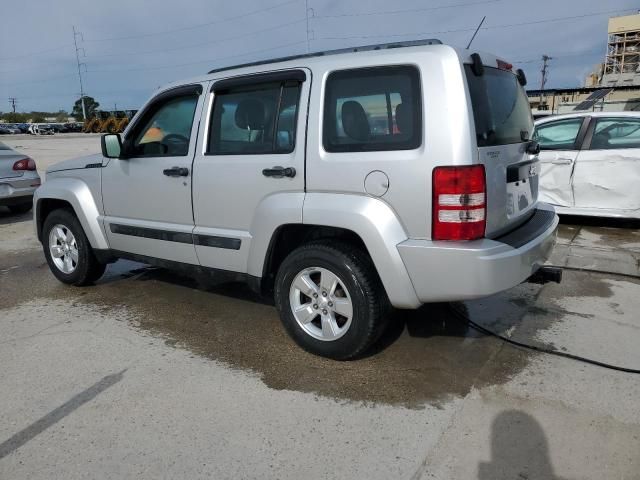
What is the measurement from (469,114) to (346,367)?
177 centimetres

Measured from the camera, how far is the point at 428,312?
4.39 m

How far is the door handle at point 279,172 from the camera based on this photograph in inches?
134

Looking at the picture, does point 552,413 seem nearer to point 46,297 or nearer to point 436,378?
point 436,378

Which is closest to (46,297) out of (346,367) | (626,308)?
(346,367)

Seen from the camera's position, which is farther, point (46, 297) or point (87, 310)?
point (46, 297)

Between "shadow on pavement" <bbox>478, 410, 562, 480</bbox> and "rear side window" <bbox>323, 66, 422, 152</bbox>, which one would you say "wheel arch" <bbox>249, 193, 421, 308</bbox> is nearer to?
"rear side window" <bbox>323, 66, 422, 152</bbox>

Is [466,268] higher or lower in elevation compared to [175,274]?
higher

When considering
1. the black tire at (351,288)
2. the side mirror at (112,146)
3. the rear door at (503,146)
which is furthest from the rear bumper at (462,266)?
the side mirror at (112,146)

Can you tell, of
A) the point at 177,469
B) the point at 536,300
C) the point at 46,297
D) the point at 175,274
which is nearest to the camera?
the point at 177,469

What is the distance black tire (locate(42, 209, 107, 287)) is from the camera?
16.4 ft

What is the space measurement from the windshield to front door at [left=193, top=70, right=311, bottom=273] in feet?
3.54

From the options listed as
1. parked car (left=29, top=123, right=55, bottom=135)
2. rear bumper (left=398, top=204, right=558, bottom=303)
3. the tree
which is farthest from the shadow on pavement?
the tree

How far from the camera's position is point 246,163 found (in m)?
3.66

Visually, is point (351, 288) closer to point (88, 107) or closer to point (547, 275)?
point (547, 275)
